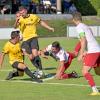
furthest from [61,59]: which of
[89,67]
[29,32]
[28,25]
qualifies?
[89,67]

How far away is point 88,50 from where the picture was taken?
1252 centimetres

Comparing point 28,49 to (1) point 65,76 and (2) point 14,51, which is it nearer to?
(1) point 65,76

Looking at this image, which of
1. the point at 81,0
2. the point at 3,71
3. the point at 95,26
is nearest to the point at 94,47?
the point at 3,71

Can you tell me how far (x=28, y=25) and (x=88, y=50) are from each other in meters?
4.58

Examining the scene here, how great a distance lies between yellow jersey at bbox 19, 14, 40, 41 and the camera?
1670 centimetres

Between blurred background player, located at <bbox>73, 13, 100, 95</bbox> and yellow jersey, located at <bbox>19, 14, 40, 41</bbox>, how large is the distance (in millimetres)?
4410

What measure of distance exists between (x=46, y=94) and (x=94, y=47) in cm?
137

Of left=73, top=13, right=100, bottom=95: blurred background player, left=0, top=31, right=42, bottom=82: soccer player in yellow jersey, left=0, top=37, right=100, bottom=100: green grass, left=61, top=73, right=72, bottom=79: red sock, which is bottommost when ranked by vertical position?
left=61, top=73, right=72, bottom=79: red sock

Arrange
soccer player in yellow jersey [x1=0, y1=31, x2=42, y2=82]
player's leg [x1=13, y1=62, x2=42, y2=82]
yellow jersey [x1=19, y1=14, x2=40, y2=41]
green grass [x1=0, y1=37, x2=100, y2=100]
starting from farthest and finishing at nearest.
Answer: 1. yellow jersey [x1=19, y1=14, x2=40, y2=41]
2. soccer player in yellow jersey [x1=0, y1=31, x2=42, y2=82]
3. player's leg [x1=13, y1=62, x2=42, y2=82]
4. green grass [x1=0, y1=37, x2=100, y2=100]

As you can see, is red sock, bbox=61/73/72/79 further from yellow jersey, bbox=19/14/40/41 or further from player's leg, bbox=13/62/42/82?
yellow jersey, bbox=19/14/40/41

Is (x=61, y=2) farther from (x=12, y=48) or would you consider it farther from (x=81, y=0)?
(x=12, y=48)

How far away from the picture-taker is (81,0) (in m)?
47.2

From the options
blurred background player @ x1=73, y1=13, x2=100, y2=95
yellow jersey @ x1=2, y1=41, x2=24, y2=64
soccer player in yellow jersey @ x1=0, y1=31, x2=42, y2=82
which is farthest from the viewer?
yellow jersey @ x1=2, y1=41, x2=24, y2=64

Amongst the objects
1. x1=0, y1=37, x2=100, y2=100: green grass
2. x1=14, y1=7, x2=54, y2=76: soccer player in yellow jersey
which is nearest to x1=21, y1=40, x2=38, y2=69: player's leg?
x1=14, y1=7, x2=54, y2=76: soccer player in yellow jersey
